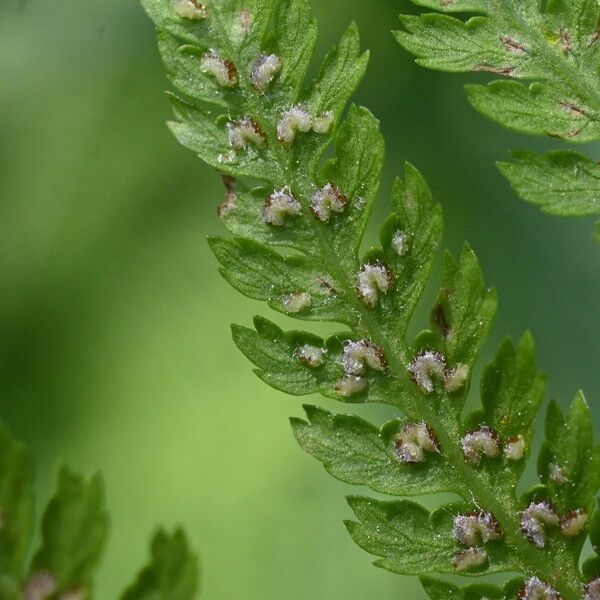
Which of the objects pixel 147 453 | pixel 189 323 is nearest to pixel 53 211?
pixel 189 323

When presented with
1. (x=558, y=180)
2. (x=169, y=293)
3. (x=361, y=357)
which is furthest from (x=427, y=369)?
(x=169, y=293)

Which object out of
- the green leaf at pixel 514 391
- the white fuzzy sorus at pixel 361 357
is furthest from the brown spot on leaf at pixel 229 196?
the green leaf at pixel 514 391

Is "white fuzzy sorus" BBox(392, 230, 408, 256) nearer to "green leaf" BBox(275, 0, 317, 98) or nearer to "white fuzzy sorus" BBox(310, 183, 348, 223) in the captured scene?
"white fuzzy sorus" BBox(310, 183, 348, 223)

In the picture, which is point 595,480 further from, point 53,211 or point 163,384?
point 53,211

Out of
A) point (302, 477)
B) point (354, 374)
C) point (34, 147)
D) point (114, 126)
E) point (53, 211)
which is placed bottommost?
point (302, 477)

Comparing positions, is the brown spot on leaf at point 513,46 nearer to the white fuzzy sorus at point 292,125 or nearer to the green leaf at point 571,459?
the white fuzzy sorus at point 292,125

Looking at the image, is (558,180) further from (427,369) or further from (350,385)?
(350,385)

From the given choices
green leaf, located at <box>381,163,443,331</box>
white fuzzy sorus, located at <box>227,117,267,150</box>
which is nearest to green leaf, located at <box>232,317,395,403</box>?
green leaf, located at <box>381,163,443,331</box>
